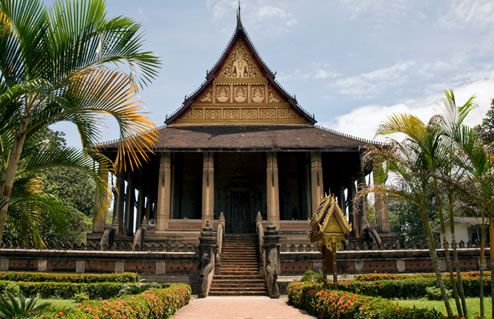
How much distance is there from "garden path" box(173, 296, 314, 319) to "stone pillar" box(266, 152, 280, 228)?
341 inches

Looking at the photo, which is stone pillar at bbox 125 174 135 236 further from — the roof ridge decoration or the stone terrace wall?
the stone terrace wall

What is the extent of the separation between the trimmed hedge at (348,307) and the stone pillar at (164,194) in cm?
1081

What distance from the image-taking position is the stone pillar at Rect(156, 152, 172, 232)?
20.5 meters

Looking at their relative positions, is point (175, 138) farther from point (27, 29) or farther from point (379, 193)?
point (27, 29)

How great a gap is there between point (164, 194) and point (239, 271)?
690cm

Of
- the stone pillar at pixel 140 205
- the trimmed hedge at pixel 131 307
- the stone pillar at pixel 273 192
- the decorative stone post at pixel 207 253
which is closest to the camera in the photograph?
the trimmed hedge at pixel 131 307

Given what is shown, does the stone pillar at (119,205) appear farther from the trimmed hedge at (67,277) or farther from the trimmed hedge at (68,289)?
the trimmed hedge at (68,289)

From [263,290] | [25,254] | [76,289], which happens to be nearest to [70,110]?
[76,289]

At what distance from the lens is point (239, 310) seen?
33.0 ft

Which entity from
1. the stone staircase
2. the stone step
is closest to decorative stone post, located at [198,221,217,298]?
the stone step

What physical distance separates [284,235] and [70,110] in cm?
1567

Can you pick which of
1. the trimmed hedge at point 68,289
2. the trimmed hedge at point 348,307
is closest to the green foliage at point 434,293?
the trimmed hedge at point 348,307

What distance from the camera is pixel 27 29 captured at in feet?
18.3

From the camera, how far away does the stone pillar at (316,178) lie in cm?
2136
